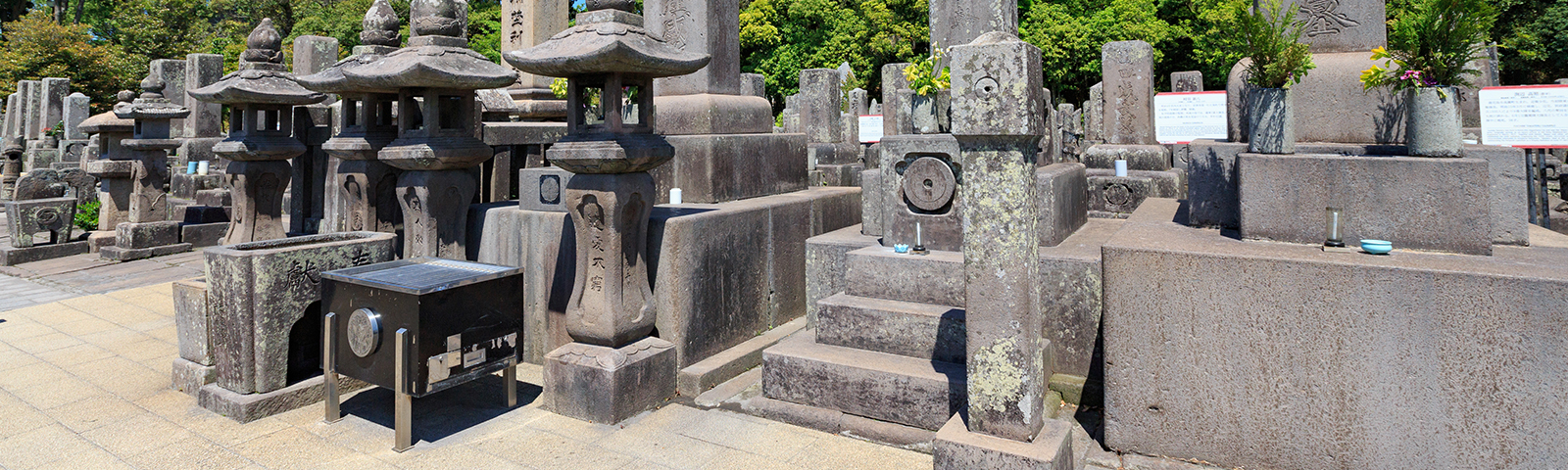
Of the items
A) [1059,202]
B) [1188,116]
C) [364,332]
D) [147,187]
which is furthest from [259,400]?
[1188,116]

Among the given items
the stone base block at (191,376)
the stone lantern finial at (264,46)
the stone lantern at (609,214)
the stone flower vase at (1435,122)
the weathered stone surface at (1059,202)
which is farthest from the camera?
the stone lantern finial at (264,46)

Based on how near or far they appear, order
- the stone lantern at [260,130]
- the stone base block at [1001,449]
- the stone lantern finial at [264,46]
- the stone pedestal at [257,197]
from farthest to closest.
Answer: the stone pedestal at [257,197]
the stone lantern finial at [264,46]
the stone lantern at [260,130]
the stone base block at [1001,449]

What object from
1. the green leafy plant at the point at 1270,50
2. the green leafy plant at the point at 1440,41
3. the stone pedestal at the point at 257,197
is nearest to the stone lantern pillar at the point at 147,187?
the stone pedestal at the point at 257,197

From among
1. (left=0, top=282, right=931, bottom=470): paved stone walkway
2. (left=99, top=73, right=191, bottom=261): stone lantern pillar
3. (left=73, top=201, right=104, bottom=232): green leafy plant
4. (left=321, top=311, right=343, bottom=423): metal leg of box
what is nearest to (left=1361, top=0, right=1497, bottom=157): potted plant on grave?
(left=0, top=282, right=931, bottom=470): paved stone walkway

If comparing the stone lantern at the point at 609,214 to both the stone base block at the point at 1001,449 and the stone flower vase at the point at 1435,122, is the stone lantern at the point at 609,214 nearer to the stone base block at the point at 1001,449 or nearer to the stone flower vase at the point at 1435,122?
the stone base block at the point at 1001,449

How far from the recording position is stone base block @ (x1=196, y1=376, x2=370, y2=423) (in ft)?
13.9

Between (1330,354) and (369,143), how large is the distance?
577cm

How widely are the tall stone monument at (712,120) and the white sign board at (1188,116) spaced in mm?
6073

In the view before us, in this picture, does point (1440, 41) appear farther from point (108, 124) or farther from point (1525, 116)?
point (108, 124)

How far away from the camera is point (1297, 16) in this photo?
4.73 meters

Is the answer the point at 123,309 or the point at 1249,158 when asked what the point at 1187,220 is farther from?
the point at 123,309

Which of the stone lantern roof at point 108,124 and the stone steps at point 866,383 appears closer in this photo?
the stone steps at point 866,383

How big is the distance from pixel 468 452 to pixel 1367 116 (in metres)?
5.23

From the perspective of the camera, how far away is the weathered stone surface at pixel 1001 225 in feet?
10.1
